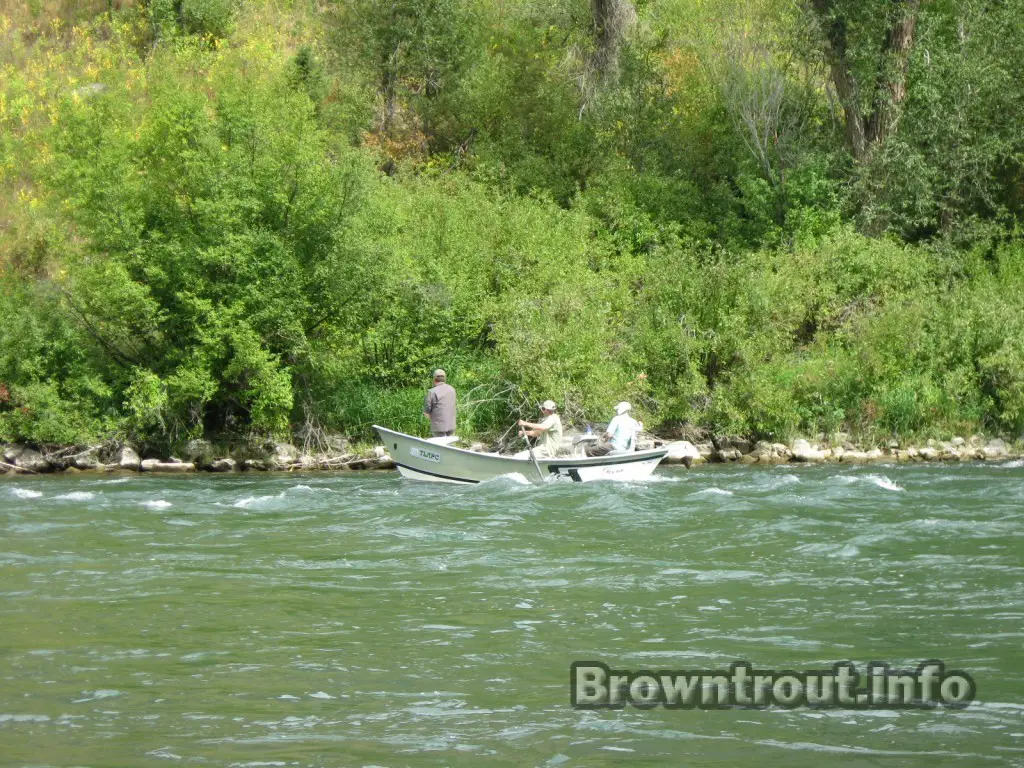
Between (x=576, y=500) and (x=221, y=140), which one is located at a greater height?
(x=221, y=140)

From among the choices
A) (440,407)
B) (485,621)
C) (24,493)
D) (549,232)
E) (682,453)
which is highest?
(549,232)

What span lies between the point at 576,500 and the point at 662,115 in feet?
74.4

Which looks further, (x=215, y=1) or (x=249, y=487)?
(x=215, y=1)

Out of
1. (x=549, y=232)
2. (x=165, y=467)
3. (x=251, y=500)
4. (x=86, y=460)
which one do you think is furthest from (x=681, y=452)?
(x=86, y=460)

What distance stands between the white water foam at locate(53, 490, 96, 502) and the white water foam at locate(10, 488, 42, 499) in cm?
46

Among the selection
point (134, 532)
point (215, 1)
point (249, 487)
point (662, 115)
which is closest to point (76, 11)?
point (215, 1)

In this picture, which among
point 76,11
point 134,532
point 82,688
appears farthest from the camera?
point 76,11

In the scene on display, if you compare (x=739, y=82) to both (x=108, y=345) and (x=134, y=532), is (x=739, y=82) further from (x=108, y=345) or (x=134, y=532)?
(x=134, y=532)

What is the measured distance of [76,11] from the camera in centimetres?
4597

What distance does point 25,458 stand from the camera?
2488 cm

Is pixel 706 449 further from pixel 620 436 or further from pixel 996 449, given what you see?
pixel 996 449

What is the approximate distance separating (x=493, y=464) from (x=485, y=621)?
10.0 meters

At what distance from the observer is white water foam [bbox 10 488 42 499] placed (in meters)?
18.8

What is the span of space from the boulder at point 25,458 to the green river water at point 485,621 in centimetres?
728
